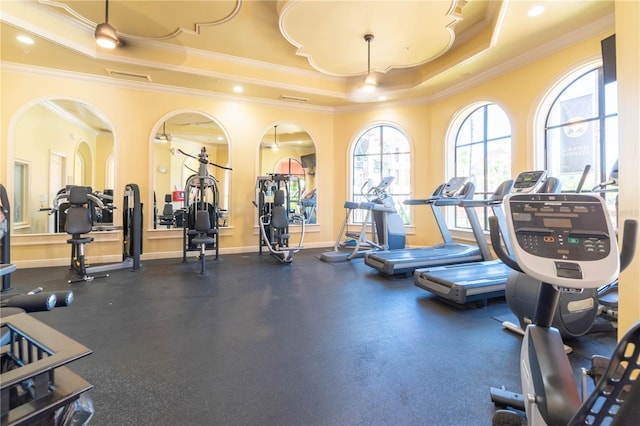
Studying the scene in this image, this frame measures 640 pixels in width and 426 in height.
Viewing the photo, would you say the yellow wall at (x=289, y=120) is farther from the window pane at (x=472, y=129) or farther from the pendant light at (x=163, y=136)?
the pendant light at (x=163, y=136)

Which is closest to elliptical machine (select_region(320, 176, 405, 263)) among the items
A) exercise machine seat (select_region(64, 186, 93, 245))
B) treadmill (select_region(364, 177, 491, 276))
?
treadmill (select_region(364, 177, 491, 276))

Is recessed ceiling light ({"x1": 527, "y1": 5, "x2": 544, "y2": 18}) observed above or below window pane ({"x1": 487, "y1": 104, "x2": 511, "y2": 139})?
above

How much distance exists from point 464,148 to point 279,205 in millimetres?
4128

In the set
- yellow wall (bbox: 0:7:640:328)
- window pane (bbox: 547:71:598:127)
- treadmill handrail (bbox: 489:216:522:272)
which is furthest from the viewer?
yellow wall (bbox: 0:7:640:328)

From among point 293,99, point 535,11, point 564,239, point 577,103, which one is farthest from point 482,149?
point 564,239

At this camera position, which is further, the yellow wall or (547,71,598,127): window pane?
the yellow wall

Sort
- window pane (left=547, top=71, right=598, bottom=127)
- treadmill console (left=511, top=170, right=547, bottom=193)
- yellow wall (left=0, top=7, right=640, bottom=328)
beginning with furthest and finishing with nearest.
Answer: yellow wall (left=0, top=7, right=640, bottom=328) → window pane (left=547, top=71, right=598, bottom=127) → treadmill console (left=511, top=170, right=547, bottom=193)

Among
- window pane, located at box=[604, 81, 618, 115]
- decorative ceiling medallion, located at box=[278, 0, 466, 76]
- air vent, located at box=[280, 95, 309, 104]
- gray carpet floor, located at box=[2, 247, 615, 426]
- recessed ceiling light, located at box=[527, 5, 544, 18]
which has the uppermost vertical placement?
decorative ceiling medallion, located at box=[278, 0, 466, 76]

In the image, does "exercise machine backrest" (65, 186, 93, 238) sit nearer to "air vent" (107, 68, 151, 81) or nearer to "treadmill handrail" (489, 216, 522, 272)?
"air vent" (107, 68, 151, 81)

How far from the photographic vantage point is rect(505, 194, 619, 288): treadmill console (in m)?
0.98

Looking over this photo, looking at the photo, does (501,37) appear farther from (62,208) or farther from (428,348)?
(62,208)

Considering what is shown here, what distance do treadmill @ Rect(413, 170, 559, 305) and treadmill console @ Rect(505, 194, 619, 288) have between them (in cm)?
185

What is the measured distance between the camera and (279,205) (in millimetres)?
5793

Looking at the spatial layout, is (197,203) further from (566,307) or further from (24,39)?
(566,307)
